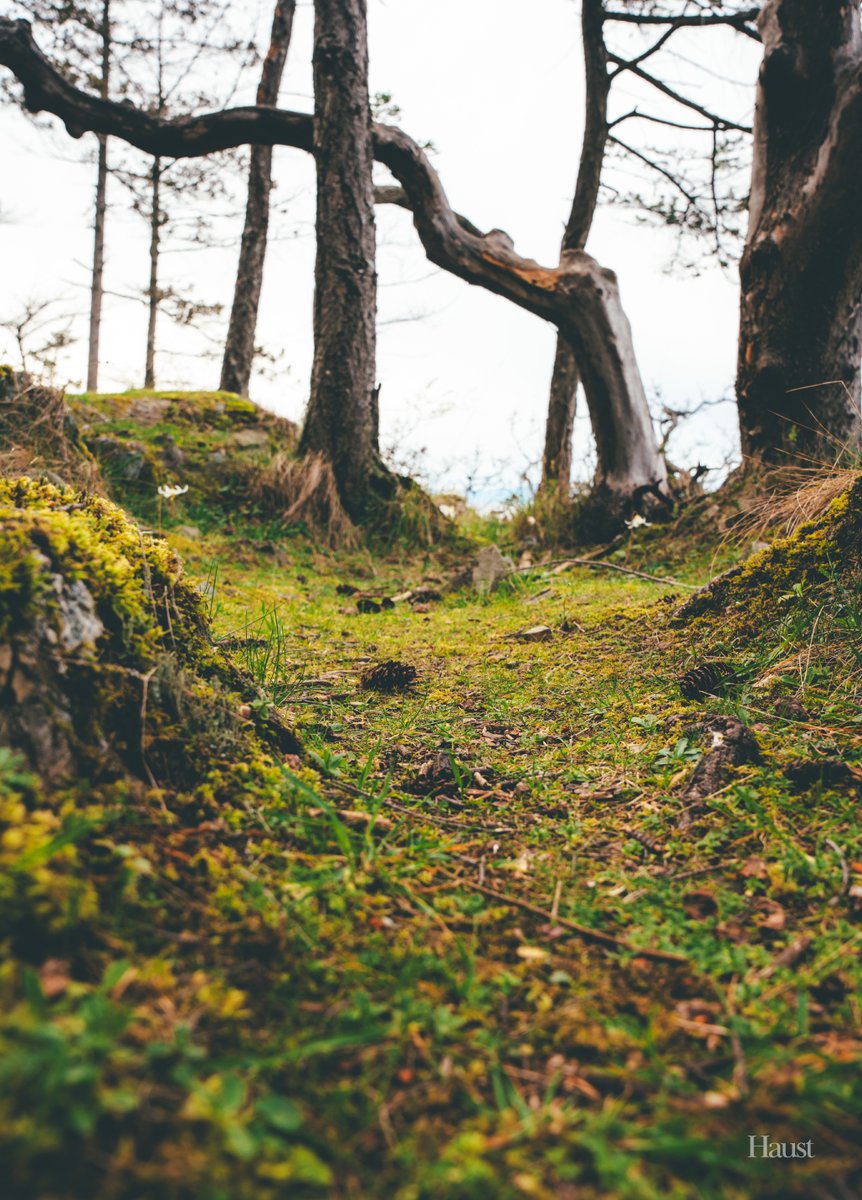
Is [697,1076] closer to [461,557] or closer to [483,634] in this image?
[483,634]

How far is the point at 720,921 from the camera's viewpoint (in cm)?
129

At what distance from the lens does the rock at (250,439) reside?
7.90 m

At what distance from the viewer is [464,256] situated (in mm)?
7176

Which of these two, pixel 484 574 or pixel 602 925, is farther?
pixel 484 574

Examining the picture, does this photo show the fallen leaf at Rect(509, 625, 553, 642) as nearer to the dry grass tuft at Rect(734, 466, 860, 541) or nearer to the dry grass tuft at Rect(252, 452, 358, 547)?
the dry grass tuft at Rect(734, 466, 860, 541)

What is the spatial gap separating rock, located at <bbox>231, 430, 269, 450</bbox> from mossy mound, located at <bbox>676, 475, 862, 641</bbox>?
6.18 meters

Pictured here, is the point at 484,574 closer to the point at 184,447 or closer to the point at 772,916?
the point at 184,447

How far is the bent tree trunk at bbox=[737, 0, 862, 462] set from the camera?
5.11 meters

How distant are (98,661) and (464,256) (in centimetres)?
686

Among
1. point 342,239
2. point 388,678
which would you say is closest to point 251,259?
point 342,239

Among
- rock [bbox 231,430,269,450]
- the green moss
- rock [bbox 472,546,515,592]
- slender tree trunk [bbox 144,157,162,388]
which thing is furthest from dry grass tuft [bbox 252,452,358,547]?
slender tree trunk [bbox 144,157,162,388]

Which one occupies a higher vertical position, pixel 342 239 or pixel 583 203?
pixel 583 203

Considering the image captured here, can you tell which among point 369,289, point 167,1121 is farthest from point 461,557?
point 167,1121

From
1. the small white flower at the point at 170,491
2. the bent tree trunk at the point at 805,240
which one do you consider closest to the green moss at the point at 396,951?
the small white flower at the point at 170,491
